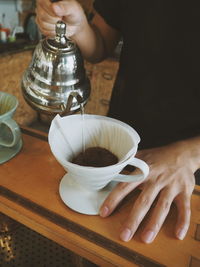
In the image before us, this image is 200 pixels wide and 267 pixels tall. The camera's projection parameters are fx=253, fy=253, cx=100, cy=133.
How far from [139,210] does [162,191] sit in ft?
0.27

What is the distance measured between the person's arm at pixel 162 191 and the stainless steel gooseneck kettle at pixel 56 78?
231 mm

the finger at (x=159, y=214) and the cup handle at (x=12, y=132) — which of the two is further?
the cup handle at (x=12, y=132)

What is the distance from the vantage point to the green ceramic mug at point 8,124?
2.03 ft

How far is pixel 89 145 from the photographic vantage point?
22.2 inches

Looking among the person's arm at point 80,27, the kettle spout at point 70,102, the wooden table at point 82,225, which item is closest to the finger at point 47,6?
the person's arm at point 80,27

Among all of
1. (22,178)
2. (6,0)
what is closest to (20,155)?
(22,178)

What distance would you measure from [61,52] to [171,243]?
1.53 feet

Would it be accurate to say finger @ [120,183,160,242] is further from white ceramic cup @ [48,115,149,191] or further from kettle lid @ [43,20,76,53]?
kettle lid @ [43,20,76,53]

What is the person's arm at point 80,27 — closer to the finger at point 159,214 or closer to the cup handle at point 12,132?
the cup handle at point 12,132

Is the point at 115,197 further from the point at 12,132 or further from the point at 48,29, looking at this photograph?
the point at 48,29

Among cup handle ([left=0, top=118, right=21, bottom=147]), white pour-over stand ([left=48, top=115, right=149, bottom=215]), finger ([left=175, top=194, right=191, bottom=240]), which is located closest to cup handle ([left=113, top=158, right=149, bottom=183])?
white pour-over stand ([left=48, top=115, right=149, bottom=215])

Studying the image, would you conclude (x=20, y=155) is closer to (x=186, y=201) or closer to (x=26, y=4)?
(x=186, y=201)

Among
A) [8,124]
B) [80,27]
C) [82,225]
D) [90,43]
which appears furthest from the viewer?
[90,43]

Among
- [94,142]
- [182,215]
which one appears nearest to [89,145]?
[94,142]
